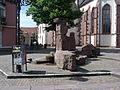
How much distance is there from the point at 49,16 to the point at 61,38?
15.4 meters

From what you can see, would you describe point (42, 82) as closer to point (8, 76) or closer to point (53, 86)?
point (53, 86)

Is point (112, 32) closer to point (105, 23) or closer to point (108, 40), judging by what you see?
point (108, 40)

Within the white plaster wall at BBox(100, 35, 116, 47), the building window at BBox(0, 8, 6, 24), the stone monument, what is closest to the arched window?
the white plaster wall at BBox(100, 35, 116, 47)

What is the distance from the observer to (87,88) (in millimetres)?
8375

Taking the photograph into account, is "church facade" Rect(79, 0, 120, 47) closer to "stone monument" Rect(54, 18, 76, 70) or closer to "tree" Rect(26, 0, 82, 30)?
"tree" Rect(26, 0, 82, 30)

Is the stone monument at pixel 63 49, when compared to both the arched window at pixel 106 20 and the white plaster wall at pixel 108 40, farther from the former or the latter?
the arched window at pixel 106 20

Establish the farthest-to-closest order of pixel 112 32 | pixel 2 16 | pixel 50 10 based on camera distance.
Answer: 1. pixel 112 32
2. pixel 2 16
3. pixel 50 10

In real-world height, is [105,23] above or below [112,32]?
above

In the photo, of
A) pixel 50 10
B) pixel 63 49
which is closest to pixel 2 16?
pixel 50 10

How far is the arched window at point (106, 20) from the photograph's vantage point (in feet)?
168

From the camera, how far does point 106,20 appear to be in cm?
5147

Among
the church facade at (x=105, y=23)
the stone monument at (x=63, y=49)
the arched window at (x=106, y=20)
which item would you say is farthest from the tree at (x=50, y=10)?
the arched window at (x=106, y=20)

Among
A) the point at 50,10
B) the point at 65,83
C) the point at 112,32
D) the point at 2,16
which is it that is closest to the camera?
the point at 65,83

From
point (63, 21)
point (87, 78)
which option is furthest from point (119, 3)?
point (87, 78)
